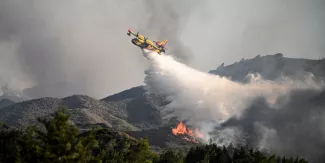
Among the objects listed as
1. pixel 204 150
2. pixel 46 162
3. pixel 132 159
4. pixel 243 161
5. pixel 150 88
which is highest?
pixel 150 88

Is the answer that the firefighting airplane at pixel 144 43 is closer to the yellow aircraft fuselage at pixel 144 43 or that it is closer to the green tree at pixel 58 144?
the yellow aircraft fuselage at pixel 144 43

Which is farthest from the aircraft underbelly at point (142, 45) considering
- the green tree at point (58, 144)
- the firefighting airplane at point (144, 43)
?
the green tree at point (58, 144)

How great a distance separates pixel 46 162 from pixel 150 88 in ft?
448

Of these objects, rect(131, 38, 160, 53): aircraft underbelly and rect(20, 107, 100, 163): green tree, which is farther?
rect(131, 38, 160, 53): aircraft underbelly

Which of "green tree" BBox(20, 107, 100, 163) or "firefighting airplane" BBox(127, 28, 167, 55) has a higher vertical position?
"firefighting airplane" BBox(127, 28, 167, 55)

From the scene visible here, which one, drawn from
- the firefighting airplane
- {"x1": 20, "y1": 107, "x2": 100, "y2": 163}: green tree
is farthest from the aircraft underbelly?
{"x1": 20, "y1": 107, "x2": 100, "y2": 163}: green tree

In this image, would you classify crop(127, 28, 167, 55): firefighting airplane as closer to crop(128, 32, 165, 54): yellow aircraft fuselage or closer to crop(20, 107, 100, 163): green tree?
crop(128, 32, 165, 54): yellow aircraft fuselage

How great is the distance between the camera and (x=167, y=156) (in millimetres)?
97625

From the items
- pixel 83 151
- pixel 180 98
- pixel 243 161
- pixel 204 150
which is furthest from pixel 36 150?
pixel 180 98

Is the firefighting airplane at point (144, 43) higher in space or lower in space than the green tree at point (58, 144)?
higher

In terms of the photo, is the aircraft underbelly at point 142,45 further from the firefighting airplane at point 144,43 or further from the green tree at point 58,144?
the green tree at point 58,144

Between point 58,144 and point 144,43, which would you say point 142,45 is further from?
point 58,144

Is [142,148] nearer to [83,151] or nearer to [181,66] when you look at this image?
[83,151]

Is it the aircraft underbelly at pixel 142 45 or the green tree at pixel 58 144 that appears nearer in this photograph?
the green tree at pixel 58 144
